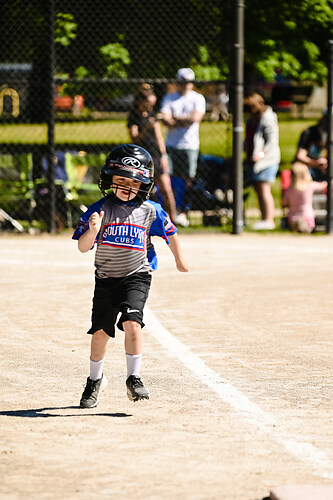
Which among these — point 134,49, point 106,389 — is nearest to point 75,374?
point 106,389

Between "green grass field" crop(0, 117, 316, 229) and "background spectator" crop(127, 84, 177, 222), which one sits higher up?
"background spectator" crop(127, 84, 177, 222)

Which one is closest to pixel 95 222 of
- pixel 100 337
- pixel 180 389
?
pixel 100 337

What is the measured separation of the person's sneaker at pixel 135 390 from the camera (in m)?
6.00

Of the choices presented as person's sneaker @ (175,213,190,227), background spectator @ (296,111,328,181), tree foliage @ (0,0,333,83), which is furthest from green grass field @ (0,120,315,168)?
person's sneaker @ (175,213,190,227)

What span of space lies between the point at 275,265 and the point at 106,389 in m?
5.72

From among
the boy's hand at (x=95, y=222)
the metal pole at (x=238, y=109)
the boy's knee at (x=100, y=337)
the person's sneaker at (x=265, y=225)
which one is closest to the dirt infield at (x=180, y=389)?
the boy's knee at (x=100, y=337)

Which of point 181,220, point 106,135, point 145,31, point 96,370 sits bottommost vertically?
point 106,135

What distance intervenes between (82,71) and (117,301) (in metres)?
12.2

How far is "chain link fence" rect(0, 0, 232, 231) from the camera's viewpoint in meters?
14.8

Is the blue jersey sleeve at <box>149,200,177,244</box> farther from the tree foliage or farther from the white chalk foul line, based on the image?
the tree foliage

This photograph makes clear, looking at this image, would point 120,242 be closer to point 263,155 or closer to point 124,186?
point 124,186

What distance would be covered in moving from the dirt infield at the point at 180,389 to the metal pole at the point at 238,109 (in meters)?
2.85

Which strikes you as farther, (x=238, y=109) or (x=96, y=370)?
(x=238, y=109)

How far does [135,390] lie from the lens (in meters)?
6.00
